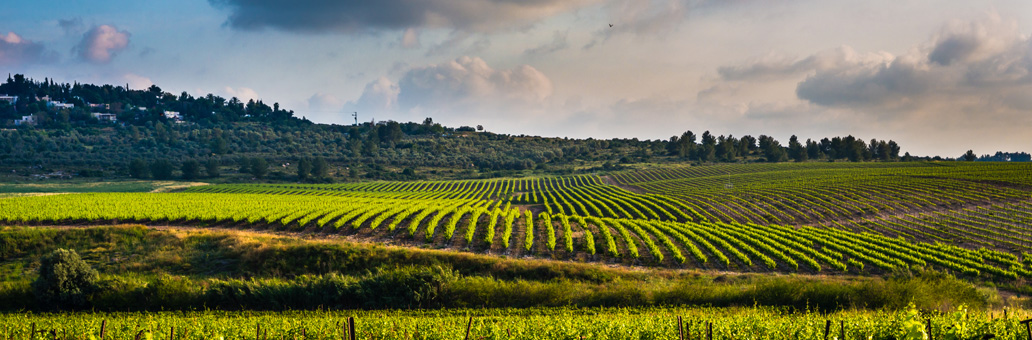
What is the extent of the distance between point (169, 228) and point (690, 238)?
38344 mm

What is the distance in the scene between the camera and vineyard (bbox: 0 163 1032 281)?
105ft

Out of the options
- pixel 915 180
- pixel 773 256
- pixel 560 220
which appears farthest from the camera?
pixel 915 180

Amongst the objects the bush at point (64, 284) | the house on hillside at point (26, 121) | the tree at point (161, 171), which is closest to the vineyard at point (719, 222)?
the bush at point (64, 284)

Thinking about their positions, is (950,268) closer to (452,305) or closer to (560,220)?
(560,220)

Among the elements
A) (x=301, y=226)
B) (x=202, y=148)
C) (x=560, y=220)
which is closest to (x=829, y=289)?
(x=560, y=220)

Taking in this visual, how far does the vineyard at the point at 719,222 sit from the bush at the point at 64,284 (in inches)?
641

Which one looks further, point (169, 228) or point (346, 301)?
point (169, 228)

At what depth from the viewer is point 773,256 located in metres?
33.0

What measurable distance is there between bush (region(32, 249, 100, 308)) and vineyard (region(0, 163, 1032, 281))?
53.4ft

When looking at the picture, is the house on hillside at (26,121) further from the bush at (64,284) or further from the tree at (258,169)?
the bush at (64,284)

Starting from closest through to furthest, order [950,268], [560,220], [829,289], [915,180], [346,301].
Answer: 1. [829,289]
2. [346,301]
3. [950,268]
4. [560,220]
5. [915,180]

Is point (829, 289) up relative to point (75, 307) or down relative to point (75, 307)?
up

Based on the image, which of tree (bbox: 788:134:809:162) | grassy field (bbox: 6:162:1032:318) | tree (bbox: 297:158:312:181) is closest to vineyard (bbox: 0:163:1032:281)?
grassy field (bbox: 6:162:1032:318)

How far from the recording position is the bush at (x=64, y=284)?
22.5 meters
